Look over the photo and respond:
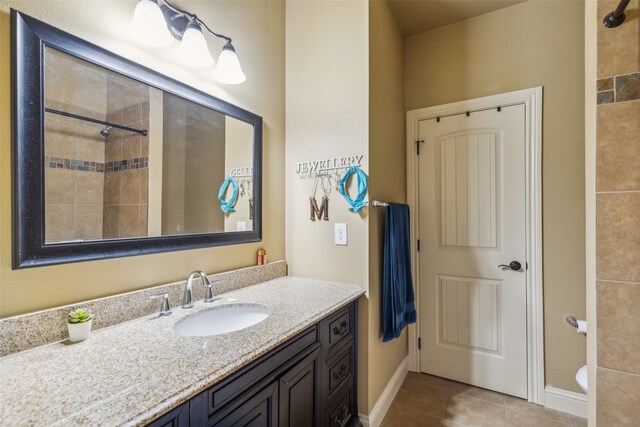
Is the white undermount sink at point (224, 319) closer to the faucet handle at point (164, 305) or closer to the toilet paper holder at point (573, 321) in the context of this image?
the faucet handle at point (164, 305)

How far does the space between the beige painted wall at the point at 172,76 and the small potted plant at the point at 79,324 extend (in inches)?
4.0

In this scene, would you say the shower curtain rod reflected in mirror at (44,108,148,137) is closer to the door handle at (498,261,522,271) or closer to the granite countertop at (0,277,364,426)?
the granite countertop at (0,277,364,426)

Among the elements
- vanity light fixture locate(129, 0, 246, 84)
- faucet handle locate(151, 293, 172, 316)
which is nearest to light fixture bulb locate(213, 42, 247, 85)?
vanity light fixture locate(129, 0, 246, 84)

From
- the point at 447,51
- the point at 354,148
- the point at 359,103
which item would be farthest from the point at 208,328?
the point at 447,51

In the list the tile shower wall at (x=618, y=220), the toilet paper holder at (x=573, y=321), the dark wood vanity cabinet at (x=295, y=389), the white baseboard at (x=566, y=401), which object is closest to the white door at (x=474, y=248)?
the white baseboard at (x=566, y=401)

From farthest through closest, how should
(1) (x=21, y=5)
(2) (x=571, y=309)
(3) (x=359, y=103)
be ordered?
(2) (x=571, y=309) → (3) (x=359, y=103) → (1) (x=21, y=5)

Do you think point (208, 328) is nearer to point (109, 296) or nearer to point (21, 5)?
point (109, 296)

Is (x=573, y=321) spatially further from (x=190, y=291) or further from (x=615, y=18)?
(x=190, y=291)

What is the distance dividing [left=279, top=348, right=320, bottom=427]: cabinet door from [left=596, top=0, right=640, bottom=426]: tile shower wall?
41.0 inches

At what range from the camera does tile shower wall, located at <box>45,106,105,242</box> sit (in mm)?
987

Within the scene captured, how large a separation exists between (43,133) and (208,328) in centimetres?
95

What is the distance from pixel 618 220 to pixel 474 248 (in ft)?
4.23

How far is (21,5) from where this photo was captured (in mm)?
934

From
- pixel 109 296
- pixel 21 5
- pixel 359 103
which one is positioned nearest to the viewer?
pixel 21 5
